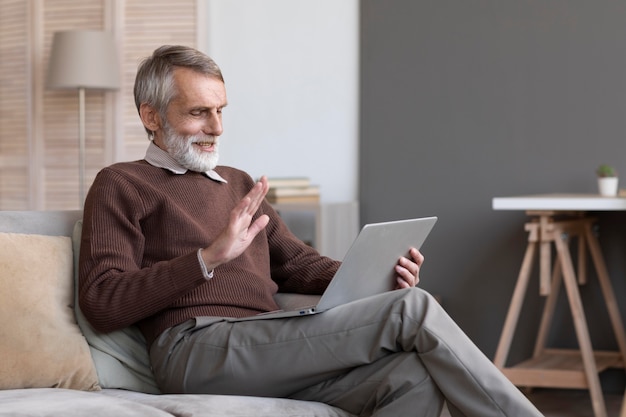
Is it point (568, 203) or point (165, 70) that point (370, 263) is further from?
point (568, 203)

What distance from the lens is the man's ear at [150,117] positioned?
2.60m

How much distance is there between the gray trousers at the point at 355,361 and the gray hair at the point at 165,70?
628 mm

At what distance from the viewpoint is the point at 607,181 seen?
3811 mm

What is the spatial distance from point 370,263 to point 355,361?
24 centimetres

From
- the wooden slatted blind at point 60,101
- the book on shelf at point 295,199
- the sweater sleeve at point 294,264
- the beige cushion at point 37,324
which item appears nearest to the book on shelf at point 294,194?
the book on shelf at point 295,199

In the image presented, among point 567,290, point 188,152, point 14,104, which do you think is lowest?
point 567,290

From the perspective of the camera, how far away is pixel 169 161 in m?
2.56

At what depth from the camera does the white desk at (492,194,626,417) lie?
3600 millimetres

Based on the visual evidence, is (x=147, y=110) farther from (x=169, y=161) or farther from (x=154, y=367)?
(x=154, y=367)

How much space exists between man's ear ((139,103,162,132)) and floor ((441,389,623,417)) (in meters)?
1.74

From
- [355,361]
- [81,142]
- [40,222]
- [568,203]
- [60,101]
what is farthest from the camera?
[60,101]

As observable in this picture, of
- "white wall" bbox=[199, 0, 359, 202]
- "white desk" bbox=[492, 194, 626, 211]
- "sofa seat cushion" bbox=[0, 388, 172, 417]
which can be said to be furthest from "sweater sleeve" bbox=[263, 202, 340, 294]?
"white wall" bbox=[199, 0, 359, 202]

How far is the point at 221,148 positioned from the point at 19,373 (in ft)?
8.86

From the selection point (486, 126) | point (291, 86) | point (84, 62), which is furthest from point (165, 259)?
point (84, 62)
